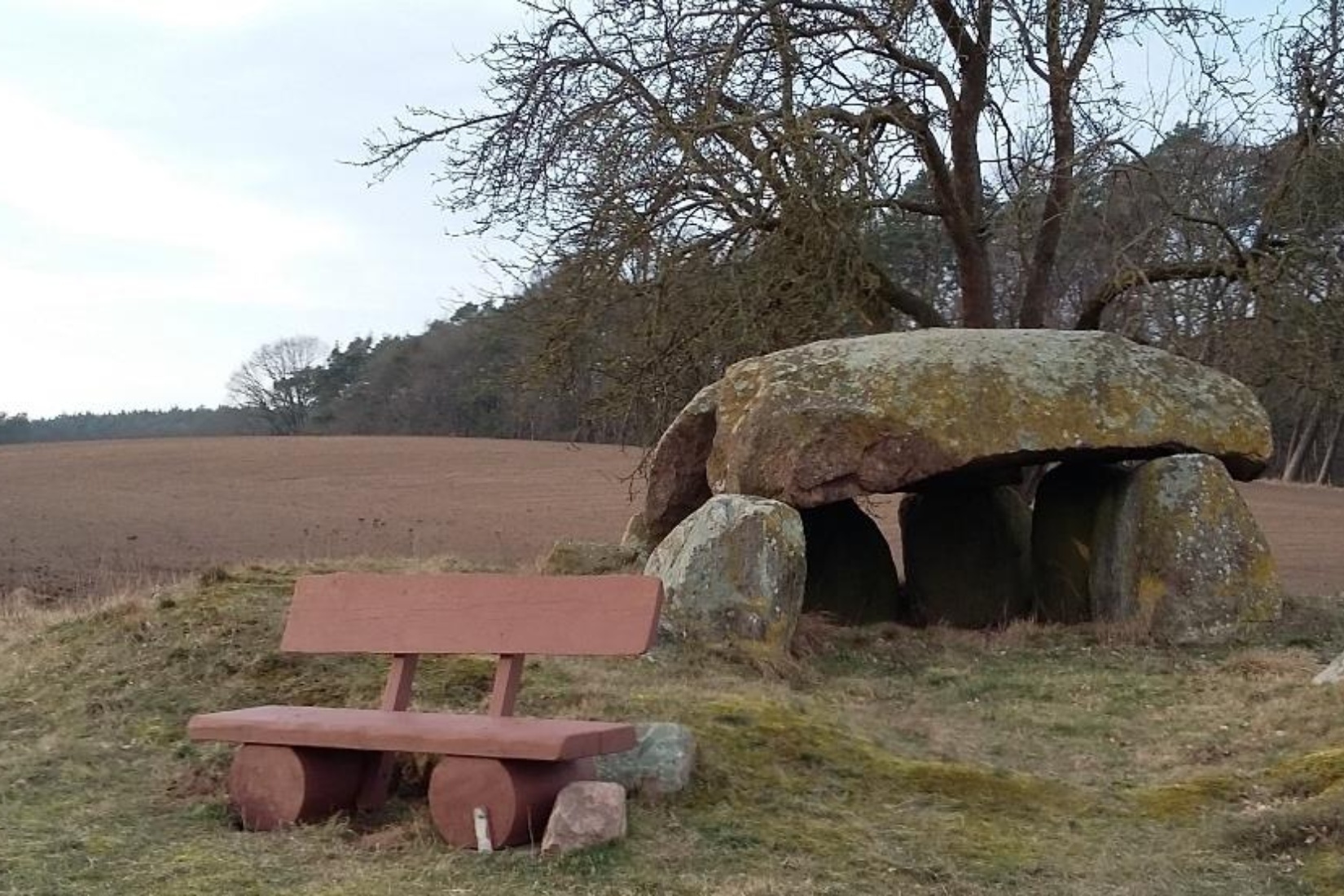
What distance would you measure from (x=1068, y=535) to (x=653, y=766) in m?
6.28

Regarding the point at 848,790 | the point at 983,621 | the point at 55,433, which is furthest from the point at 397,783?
the point at 55,433

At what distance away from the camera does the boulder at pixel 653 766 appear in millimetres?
5539

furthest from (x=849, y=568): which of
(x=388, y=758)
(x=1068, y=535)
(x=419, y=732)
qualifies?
(x=419, y=732)

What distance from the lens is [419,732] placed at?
512cm

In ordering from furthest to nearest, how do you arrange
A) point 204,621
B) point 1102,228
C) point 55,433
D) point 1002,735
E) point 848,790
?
point 55,433
point 1102,228
point 204,621
point 1002,735
point 848,790

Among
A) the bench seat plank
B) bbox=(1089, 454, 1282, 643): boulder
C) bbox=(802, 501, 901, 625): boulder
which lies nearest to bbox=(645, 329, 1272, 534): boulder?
bbox=(1089, 454, 1282, 643): boulder

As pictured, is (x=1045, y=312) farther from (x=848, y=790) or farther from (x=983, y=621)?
(x=848, y=790)

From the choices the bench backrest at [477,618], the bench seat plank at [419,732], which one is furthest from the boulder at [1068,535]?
the bench seat plank at [419,732]

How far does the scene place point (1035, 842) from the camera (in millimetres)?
5297

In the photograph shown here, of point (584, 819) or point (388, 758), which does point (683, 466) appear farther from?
point (584, 819)

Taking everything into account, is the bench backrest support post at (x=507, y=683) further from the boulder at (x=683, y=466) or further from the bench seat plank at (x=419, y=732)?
the boulder at (x=683, y=466)

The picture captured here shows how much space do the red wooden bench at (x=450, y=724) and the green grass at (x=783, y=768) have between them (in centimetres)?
15

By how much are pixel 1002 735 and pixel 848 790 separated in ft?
6.01

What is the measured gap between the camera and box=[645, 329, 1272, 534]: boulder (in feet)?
32.6
